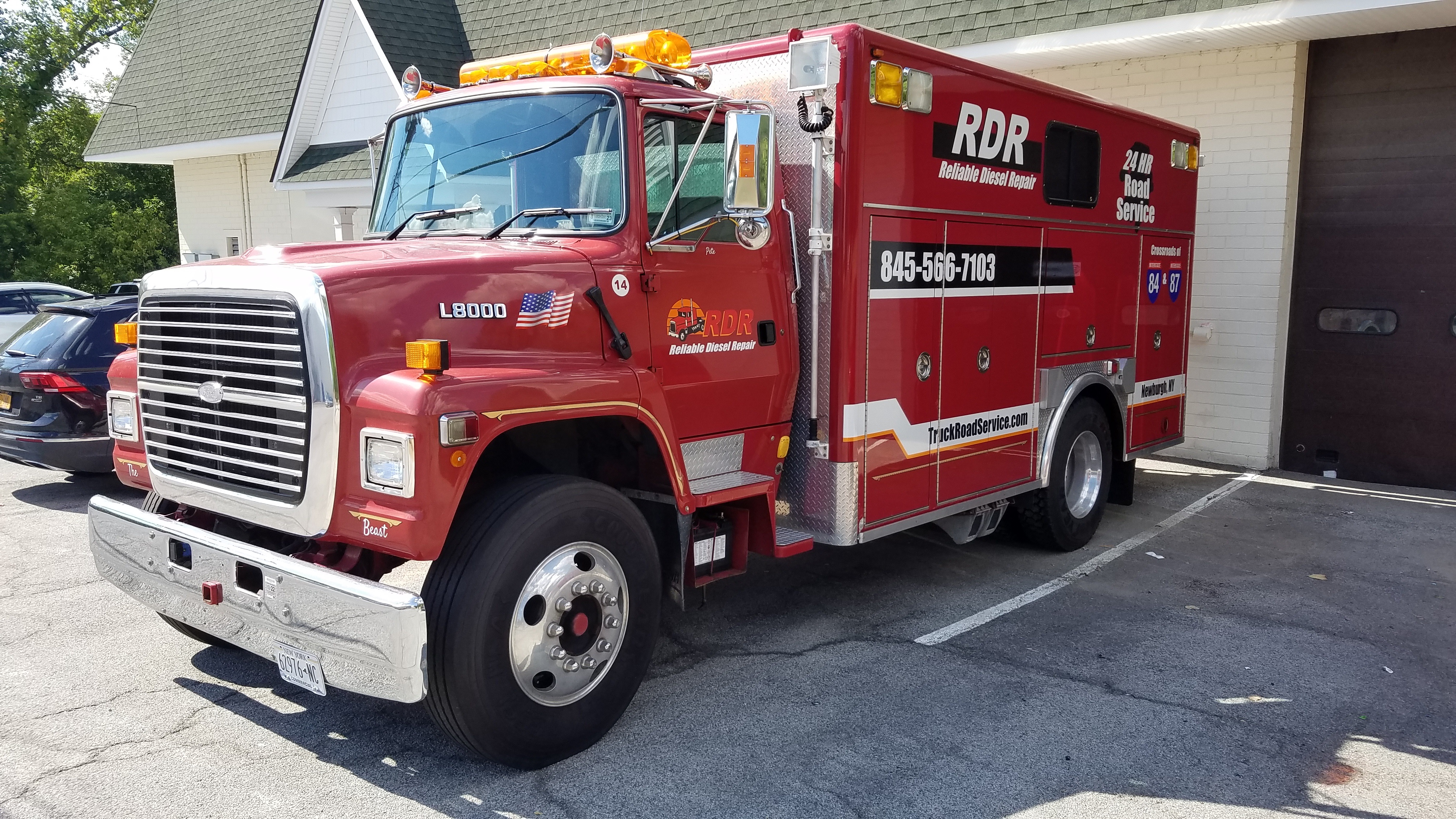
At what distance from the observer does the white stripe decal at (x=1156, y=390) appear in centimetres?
773

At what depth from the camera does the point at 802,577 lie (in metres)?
6.53

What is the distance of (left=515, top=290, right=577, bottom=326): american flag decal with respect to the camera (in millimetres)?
4082

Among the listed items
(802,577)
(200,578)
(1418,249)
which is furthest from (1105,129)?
(200,578)

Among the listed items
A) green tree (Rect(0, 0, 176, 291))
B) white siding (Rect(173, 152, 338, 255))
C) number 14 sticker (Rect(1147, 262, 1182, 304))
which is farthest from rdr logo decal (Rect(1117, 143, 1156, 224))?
green tree (Rect(0, 0, 176, 291))

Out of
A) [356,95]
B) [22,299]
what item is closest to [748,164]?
[22,299]

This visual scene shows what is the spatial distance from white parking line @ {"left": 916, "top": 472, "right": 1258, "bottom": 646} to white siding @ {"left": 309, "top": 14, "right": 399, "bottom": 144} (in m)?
11.8

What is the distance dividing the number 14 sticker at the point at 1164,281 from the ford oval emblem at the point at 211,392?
6.21 m

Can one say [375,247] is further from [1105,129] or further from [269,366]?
[1105,129]

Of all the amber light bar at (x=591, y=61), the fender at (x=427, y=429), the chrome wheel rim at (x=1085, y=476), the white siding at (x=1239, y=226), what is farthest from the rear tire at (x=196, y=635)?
the white siding at (x=1239, y=226)

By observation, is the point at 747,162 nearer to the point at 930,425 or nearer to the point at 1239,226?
the point at 930,425

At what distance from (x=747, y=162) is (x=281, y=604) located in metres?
2.35

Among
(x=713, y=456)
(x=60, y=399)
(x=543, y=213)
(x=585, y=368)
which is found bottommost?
(x=60, y=399)

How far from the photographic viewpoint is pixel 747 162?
4.19 metres

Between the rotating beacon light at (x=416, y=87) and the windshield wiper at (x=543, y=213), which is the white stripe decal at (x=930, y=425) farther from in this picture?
the rotating beacon light at (x=416, y=87)
